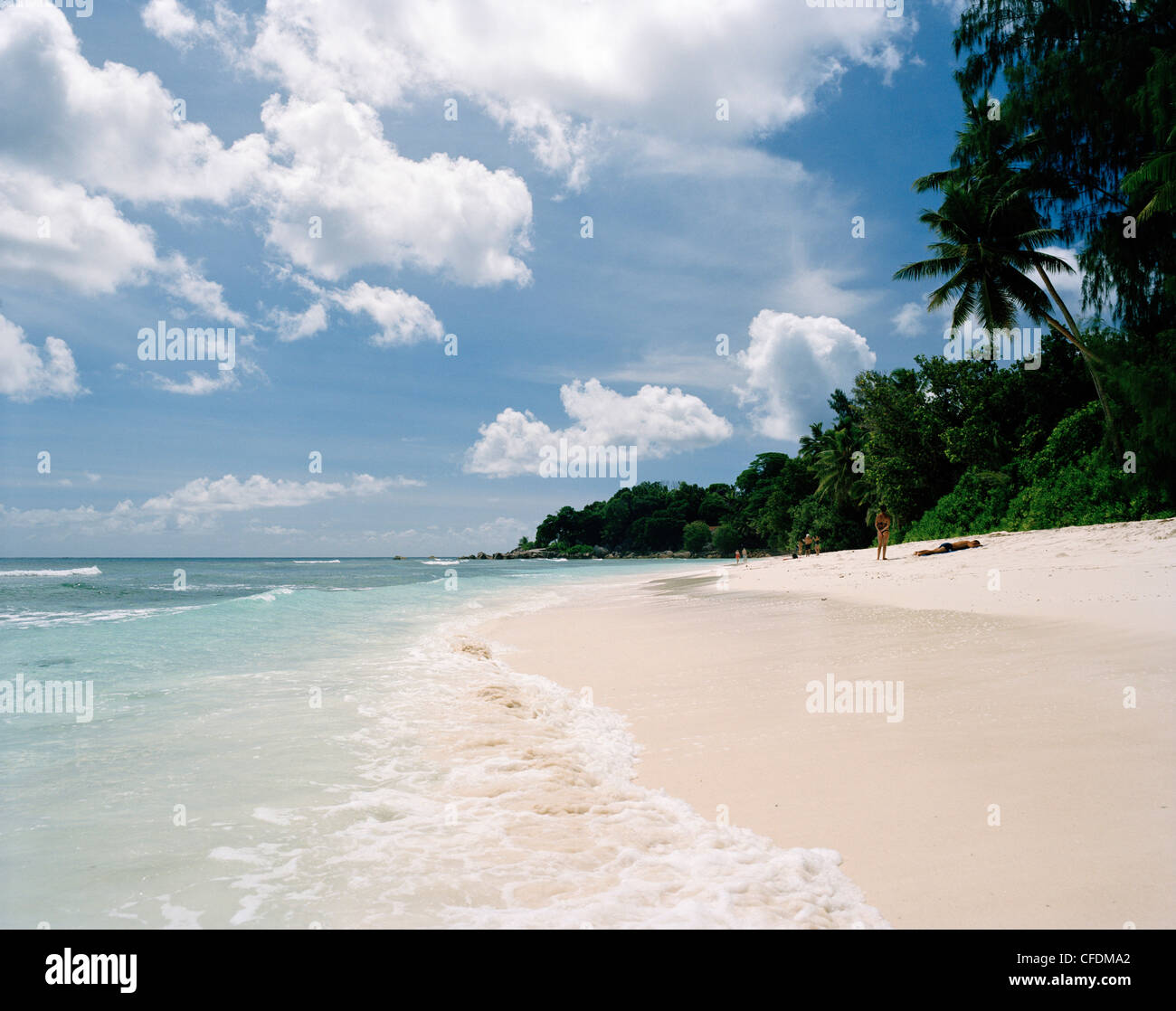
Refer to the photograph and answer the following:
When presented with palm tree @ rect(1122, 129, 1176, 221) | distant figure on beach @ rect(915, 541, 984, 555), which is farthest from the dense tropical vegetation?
distant figure on beach @ rect(915, 541, 984, 555)

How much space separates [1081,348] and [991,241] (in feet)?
20.2

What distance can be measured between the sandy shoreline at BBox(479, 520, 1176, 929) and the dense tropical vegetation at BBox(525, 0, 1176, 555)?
9.26 m

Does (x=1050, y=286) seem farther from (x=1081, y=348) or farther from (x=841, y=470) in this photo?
(x=841, y=470)

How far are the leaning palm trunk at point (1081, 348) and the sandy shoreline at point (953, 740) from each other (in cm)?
947

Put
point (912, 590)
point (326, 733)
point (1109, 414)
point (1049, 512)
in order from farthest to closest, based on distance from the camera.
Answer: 1. point (1049, 512)
2. point (1109, 414)
3. point (912, 590)
4. point (326, 733)

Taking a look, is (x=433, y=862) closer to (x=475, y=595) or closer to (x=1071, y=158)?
(x=475, y=595)

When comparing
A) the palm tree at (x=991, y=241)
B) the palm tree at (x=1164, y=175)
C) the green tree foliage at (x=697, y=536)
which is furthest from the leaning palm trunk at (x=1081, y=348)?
the green tree foliage at (x=697, y=536)

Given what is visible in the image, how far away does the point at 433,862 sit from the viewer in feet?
9.99

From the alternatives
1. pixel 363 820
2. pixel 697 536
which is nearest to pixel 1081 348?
pixel 363 820

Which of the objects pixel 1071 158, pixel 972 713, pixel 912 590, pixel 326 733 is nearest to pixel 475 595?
pixel 912 590

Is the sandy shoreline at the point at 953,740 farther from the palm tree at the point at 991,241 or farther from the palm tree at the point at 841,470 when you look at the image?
the palm tree at the point at 841,470

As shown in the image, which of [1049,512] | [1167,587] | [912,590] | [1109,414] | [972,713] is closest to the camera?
[972,713]

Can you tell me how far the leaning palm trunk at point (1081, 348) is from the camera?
17.3 metres
